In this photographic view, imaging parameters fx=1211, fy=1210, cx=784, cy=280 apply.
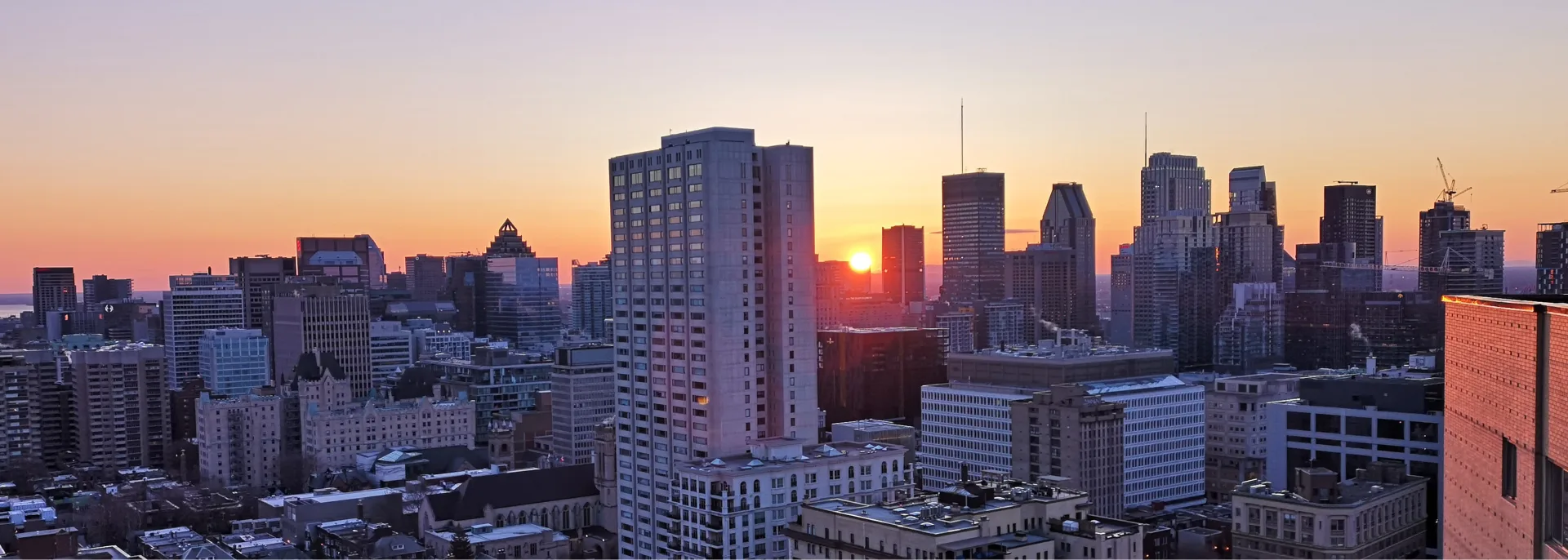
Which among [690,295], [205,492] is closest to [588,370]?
[205,492]

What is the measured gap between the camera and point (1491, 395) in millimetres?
36969

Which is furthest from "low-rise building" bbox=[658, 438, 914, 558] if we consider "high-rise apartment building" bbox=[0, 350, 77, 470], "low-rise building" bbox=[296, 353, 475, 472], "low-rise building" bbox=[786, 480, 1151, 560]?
"high-rise apartment building" bbox=[0, 350, 77, 470]

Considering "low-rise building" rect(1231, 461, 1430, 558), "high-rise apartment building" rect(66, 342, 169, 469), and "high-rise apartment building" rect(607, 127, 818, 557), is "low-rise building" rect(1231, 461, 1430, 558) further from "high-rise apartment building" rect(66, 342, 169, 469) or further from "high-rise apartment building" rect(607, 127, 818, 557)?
"high-rise apartment building" rect(66, 342, 169, 469)

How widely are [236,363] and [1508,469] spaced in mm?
184737

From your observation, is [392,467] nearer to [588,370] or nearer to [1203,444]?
[588,370]

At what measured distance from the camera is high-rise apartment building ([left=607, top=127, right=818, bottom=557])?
73250 mm

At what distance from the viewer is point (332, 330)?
176625 millimetres

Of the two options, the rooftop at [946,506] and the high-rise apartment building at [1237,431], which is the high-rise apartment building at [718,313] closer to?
the rooftop at [946,506]

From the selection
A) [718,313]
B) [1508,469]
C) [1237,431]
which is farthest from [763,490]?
[1237,431]

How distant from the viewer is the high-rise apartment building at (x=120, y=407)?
135000 mm

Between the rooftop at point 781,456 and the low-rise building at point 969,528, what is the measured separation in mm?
6103

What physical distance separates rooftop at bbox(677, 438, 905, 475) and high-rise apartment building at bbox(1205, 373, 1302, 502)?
56.3 metres

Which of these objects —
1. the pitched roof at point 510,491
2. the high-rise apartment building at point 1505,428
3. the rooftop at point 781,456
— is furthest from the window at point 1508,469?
the pitched roof at point 510,491

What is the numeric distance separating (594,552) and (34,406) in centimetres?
8660
